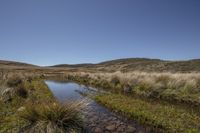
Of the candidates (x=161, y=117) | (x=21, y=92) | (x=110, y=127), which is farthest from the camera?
(x=21, y=92)

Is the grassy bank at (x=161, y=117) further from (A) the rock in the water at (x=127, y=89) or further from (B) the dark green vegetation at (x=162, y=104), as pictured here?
(A) the rock in the water at (x=127, y=89)

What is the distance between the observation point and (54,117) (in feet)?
19.8

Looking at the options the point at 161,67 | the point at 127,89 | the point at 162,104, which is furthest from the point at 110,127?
the point at 161,67

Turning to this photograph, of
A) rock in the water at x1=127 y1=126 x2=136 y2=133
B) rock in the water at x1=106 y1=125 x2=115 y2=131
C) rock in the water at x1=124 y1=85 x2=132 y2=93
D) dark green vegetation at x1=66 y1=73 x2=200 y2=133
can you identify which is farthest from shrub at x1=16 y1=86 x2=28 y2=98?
rock in the water at x1=127 y1=126 x2=136 y2=133

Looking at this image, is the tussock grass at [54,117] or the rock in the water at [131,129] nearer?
the tussock grass at [54,117]

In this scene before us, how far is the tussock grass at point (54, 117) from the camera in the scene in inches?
226

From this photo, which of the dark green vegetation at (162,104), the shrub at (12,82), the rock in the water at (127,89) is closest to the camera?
the dark green vegetation at (162,104)

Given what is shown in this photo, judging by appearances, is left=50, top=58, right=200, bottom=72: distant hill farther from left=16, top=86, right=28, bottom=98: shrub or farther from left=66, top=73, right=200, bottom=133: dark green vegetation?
left=16, top=86, right=28, bottom=98: shrub

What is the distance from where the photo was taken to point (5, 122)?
6.84 m

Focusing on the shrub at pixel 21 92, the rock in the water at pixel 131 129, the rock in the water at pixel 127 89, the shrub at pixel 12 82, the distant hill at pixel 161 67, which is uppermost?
the distant hill at pixel 161 67

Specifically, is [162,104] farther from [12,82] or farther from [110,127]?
[12,82]

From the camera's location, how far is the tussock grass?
5751 mm

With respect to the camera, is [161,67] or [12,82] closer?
[12,82]

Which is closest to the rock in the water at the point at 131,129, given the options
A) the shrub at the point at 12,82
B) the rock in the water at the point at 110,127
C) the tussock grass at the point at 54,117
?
the rock in the water at the point at 110,127
